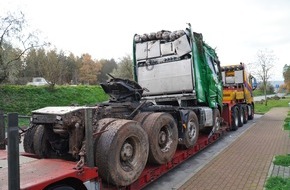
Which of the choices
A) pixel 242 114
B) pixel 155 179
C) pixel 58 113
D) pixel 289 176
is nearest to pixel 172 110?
pixel 155 179

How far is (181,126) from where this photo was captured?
778cm

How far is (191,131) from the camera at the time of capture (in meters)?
8.25

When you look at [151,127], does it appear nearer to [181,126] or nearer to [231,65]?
[181,126]

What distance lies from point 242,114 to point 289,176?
941 cm

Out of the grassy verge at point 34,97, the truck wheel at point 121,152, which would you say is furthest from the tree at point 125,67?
the truck wheel at point 121,152

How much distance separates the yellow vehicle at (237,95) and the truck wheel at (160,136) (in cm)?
682


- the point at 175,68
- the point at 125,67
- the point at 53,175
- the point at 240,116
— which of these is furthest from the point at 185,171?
the point at 125,67

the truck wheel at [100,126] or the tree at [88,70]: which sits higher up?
the tree at [88,70]

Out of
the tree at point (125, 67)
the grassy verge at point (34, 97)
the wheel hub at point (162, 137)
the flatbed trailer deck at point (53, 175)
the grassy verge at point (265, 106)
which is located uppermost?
the tree at point (125, 67)

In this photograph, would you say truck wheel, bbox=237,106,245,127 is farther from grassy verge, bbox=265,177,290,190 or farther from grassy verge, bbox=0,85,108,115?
grassy verge, bbox=0,85,108,115

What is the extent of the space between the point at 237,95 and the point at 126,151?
10.9 metres

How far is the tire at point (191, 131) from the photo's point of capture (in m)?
7.82

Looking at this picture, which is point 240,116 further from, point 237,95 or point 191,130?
point 191,130

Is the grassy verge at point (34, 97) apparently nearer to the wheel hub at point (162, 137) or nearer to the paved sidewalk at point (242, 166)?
the paved sidewalk at point (242, 166)
